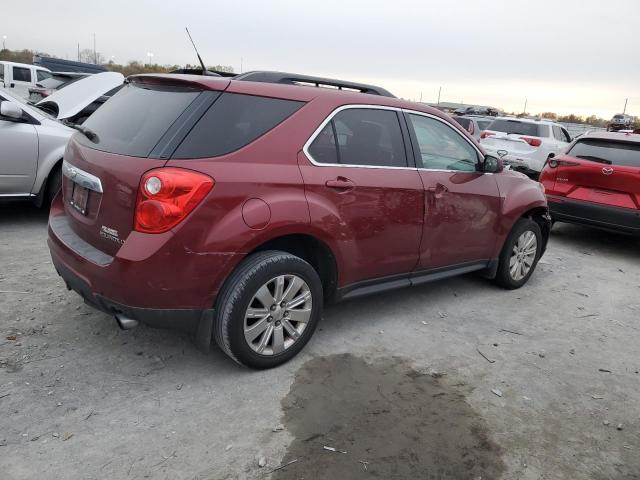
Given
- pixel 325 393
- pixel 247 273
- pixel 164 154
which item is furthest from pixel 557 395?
pixel 164 154

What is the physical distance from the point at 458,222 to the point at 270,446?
2.46 meters

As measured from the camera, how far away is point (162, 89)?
10.5 ft

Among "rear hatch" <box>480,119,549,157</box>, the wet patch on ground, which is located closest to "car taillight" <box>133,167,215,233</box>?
the wet patch on ground

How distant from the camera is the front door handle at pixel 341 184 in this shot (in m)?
3.31

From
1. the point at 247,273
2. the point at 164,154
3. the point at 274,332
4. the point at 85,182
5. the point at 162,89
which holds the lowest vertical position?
the point at 274,332

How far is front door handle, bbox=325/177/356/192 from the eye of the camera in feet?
10.9

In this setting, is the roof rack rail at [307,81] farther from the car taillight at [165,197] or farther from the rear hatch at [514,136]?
the rear hatch at [514,136]

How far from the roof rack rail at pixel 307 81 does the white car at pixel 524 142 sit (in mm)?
8842

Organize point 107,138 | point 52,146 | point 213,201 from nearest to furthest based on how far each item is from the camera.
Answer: point 213,201 < point 107,138 < point 52,146

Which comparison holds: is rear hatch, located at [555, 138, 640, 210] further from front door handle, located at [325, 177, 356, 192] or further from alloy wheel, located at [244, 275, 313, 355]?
alloy wheel, located at [244, 275, 313, 355]

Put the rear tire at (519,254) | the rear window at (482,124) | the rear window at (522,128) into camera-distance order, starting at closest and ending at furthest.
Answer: the rear tire at (519,254)
the rear window at (522,128)
the rear window at (482,124)

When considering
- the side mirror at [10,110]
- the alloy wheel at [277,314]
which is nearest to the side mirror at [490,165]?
the alloy wheel at [277,314]

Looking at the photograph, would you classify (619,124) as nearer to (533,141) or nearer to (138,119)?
(533,141)

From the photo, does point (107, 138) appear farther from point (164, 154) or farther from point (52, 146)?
point (52, 146)
